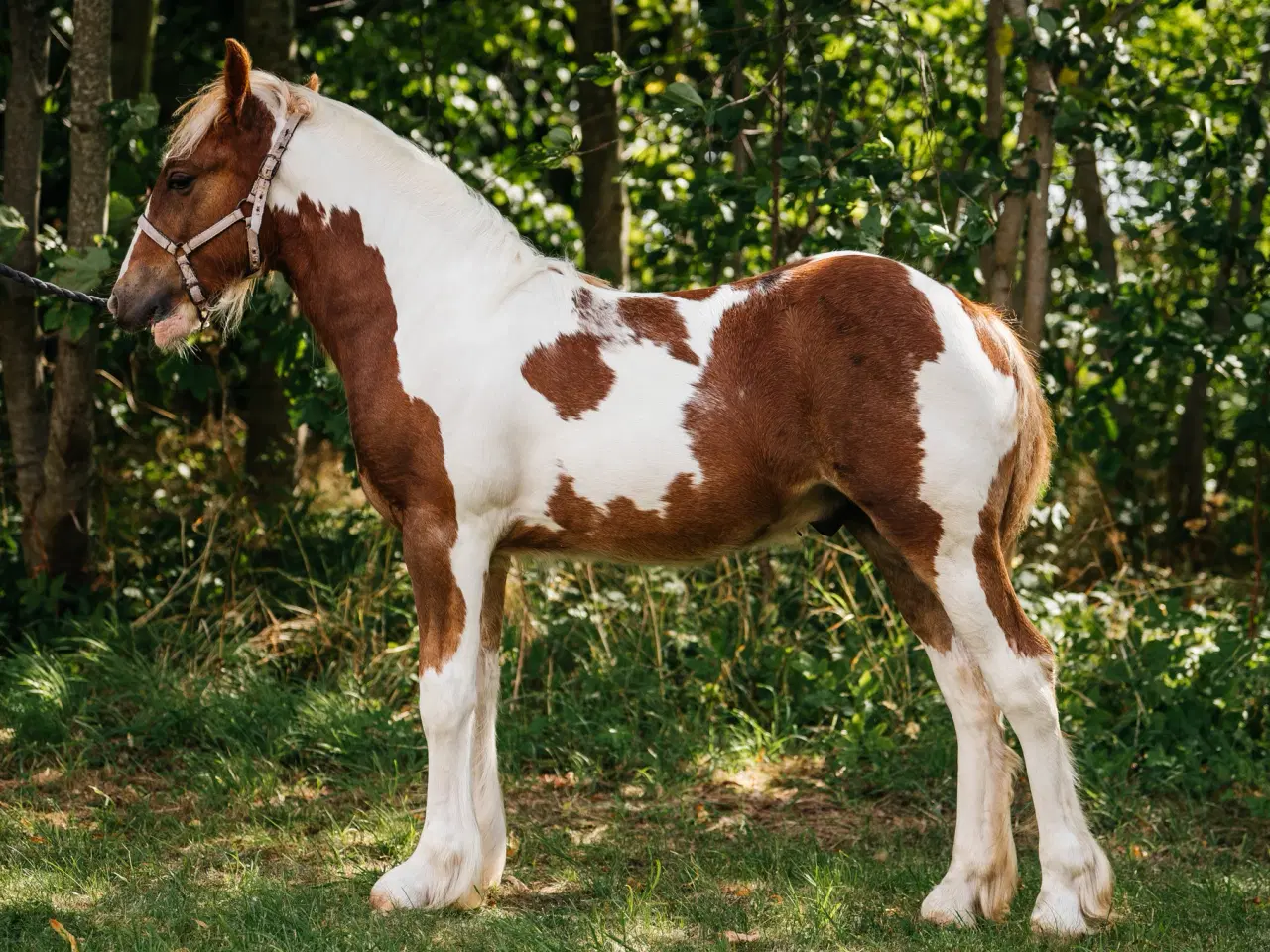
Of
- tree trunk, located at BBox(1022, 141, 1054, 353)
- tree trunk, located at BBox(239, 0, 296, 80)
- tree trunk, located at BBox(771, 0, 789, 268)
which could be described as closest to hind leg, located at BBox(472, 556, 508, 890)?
tree trunk, located at BBox(771, 0, 789, 268)

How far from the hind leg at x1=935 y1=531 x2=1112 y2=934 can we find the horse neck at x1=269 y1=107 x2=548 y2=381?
1592 mm

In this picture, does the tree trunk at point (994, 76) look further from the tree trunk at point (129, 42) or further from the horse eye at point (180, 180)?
the tree trunk at point (129, 42)

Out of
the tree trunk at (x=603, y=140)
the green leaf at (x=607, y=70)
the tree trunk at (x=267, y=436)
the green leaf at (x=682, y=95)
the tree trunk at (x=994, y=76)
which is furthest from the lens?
the tree trunk at (x=267, y=436)

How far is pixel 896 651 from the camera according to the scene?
19.0ft

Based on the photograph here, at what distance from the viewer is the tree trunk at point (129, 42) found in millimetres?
7066

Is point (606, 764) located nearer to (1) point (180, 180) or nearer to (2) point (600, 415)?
(2) point (600, 415)

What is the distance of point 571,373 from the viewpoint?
3691 millimetres

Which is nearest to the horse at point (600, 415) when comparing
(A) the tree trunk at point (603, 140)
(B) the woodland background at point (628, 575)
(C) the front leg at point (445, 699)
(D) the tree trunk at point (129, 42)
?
(C) the front leg at point (445, 699)

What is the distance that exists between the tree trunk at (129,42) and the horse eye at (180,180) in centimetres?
374

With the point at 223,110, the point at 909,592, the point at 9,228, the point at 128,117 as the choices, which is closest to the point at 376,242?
the point at 223,110

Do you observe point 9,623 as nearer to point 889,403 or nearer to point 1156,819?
point 889,403

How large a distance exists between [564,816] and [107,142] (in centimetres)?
373

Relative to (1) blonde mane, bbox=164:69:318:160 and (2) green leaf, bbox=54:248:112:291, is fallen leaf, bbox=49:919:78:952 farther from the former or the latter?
(2) green leaf, bbox=54:248:112:291

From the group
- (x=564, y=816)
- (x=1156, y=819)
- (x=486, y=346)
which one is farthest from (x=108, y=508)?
(x=1156, y=819)
